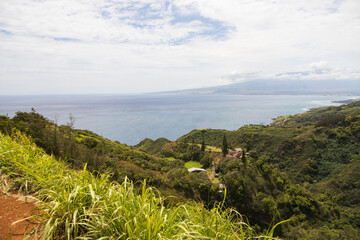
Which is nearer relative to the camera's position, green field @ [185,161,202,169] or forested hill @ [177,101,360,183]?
green field @ [185,161,202,169]

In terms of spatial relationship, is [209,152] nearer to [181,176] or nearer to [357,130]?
[181,176]

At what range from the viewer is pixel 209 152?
40688 millimetres

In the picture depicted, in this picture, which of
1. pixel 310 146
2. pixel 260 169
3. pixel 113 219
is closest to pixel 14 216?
pixel 113 219

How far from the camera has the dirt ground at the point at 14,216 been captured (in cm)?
211

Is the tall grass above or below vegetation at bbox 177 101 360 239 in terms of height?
above

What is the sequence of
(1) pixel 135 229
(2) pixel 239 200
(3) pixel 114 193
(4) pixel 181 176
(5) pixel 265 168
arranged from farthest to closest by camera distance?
(5) pixel 265 168, (2) pixel 239 200, (4) pixel 181 176, (3) pixel 114 193, (1) pixel 135 229

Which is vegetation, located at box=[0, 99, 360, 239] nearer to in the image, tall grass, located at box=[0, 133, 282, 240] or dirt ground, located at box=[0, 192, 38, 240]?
dirt ground, located at box=[0, 192, 38, 240]

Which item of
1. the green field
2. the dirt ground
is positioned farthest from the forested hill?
the dirt ground

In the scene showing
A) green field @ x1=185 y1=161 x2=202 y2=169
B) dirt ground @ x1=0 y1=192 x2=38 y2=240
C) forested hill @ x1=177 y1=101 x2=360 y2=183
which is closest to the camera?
dirt ground @ x1=0 y1=192 x2=38 y2=240

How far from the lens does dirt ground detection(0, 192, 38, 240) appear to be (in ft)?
6.93

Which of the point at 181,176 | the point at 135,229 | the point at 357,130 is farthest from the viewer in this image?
the point at 357,130

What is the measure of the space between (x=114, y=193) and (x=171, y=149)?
45.2 meters

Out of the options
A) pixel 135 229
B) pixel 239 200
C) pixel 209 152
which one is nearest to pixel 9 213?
pixel 135 229

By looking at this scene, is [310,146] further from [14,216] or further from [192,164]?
[14,216]
